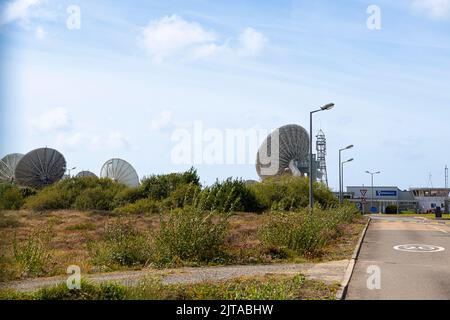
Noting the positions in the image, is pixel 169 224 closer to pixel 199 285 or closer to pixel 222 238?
pixel 222 238

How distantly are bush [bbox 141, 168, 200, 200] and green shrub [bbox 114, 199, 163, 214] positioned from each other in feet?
8.25

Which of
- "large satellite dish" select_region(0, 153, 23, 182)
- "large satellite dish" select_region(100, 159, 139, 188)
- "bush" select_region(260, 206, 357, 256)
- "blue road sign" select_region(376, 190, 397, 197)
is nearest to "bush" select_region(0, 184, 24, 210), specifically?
"large satellite dish" select_region(0, 153, 23, 182)

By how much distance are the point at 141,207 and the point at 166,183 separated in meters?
4.91

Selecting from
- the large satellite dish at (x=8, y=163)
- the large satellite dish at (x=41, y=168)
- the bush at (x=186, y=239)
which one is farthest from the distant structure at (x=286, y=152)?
the bush at (x=186, y=239)

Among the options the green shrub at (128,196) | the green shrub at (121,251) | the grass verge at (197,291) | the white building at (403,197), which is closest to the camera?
the grass verge at (197,291)

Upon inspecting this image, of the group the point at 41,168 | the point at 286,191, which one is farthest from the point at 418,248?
the point at 41,168

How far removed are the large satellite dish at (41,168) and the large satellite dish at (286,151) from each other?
23.5 meters

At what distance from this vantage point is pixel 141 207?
2036 inches

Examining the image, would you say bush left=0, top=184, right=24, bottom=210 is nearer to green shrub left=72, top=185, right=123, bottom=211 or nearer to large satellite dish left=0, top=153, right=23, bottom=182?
large satellite dish left=0, top=153, right=23, bottom=182

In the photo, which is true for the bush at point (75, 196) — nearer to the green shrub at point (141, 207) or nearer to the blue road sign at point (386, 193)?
the green shrub at point (141, 207)

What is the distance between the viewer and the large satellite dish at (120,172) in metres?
67.4

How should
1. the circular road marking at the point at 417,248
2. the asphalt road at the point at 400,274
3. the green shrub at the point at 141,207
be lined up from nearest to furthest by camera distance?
the asphalt road at the point at 400,274 → the circular road marking at the point at 417,248 → the green shrub at the point at 141,207

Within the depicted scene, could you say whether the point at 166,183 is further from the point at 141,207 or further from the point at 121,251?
the point at 121,251
